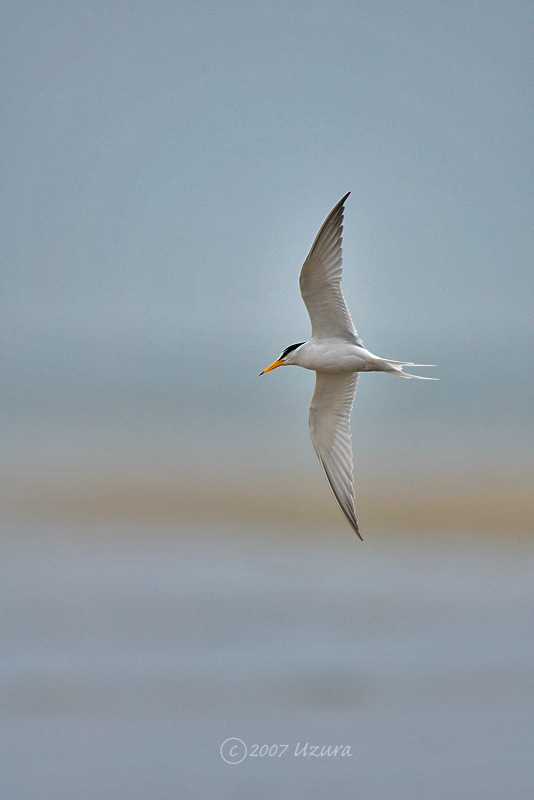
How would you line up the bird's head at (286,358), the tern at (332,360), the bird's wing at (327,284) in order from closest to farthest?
the bird's wing at (327,284)
the tern at (332,360)
the bird's head at (286,358)

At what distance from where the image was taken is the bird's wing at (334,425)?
651cm

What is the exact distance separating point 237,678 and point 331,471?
271ft

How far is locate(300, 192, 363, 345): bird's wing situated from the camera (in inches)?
219

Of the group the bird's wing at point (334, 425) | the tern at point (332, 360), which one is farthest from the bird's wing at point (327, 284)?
the bird's wing at point (334, 425)

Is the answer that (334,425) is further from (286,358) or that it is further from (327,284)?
(327,284)

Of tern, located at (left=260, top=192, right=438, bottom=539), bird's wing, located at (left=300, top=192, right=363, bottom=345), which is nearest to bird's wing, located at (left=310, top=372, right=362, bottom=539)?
tern, located at (left=260, top=192, right=438, bottom=539)

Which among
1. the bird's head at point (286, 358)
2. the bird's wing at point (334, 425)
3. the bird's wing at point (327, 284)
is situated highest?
the bird's wing at point (327, 284)

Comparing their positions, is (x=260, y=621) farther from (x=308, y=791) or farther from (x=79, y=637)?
(x=308, y=791)

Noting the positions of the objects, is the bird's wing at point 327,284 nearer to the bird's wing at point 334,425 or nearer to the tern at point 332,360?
the tern at point 332,360

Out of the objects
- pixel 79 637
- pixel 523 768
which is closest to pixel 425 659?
pixel 523 768

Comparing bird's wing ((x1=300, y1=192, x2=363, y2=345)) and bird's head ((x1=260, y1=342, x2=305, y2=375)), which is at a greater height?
bird's wing ((x1=300, y1=192, x2=363, y2=345))

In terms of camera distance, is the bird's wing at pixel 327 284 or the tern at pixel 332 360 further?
the tern at pixel 332 360

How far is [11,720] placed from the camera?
67875 millimetres

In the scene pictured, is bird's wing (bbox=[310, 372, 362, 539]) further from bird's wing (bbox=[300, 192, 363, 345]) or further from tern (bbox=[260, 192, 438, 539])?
bird's wing (bbox=[300, 192, 363, 345])
